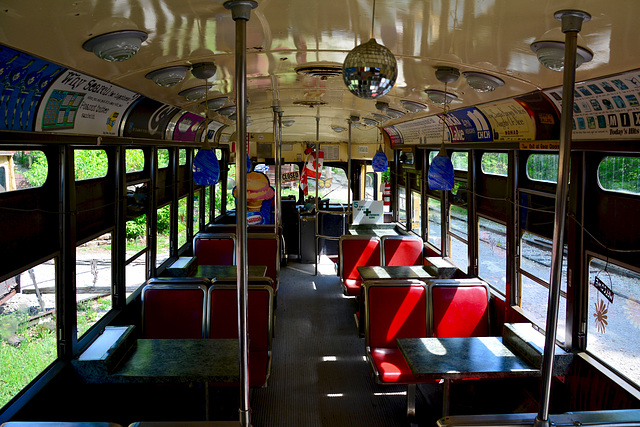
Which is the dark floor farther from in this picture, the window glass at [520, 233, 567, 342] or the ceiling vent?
the ceiling vent

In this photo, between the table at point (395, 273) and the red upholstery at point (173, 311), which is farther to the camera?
the table at point (395, 273)

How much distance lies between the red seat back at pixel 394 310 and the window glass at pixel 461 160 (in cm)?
200

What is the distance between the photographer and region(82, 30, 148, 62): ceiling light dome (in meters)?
2.51

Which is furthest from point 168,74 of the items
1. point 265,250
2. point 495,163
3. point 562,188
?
point 265,250

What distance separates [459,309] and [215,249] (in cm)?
370

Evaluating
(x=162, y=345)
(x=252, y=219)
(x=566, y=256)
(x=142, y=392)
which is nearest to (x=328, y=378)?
(x=142, y=392)

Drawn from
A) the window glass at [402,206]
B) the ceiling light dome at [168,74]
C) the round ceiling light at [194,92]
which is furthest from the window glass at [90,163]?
the window glass at [402,206]

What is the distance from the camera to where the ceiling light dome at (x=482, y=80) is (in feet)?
11.6

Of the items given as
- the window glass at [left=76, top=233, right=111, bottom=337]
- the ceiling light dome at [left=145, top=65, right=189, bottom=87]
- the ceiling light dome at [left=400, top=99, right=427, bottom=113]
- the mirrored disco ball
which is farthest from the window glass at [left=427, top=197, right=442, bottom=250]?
the mirrored disco ball

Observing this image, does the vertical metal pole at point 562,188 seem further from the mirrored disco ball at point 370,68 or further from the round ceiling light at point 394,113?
the round ceiling light at point 394,113

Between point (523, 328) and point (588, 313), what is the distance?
0.53 metres

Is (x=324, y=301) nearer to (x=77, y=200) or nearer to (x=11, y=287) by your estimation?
(x=77, y=200)

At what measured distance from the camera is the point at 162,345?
12.3ft

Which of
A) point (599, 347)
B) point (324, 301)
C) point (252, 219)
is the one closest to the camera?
point (599, 347)
